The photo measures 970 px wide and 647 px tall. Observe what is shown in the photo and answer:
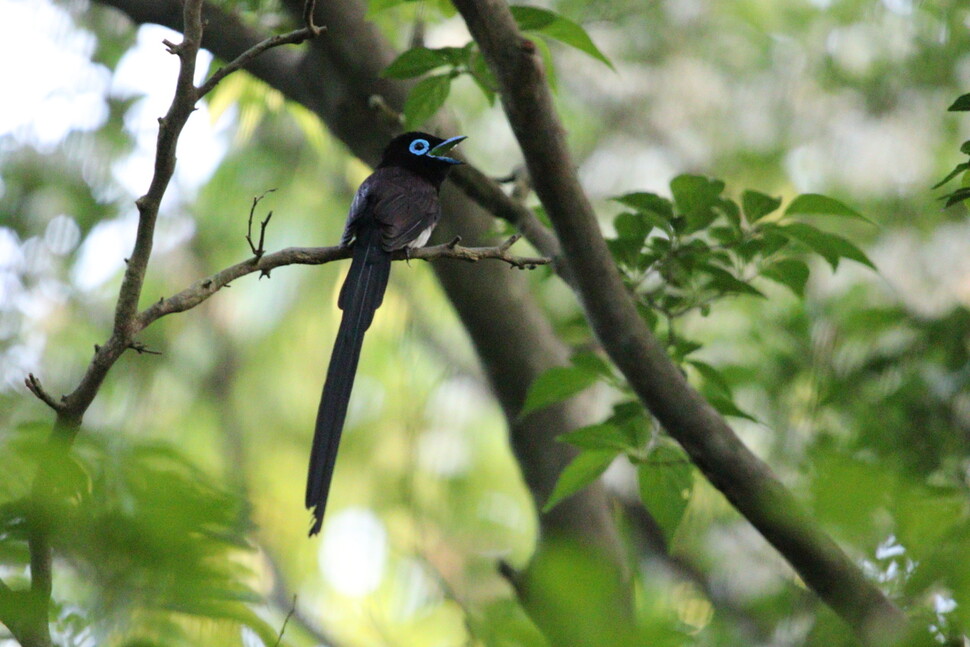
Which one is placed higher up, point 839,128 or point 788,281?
point 839,128

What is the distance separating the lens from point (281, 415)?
832cm

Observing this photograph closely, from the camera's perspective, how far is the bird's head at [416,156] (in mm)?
3648

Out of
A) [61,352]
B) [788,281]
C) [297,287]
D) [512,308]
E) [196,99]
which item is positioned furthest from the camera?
[297,287]

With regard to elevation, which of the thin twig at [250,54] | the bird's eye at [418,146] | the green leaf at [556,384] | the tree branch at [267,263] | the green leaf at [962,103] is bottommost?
the green leaf at [962,103]

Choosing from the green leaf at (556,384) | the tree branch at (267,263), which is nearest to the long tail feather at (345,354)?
the tree branch at (267,263)

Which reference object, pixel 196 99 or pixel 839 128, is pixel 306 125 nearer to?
pixel 196 99

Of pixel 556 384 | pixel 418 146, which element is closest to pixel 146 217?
pixel 556 384

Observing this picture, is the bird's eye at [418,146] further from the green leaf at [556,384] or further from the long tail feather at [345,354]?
the green leaf at [556,384]

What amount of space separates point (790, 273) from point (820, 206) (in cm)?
28

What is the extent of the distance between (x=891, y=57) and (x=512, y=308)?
459cm

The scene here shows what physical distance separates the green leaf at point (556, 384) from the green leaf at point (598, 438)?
9.8 inches

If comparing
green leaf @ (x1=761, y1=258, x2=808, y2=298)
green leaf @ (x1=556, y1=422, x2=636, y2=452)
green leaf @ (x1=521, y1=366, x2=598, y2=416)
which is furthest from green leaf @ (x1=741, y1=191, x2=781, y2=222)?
green leaf @ (x1=556, y1=422, x2=636, y2=452)

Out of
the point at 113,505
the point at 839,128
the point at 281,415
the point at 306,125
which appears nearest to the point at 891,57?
the point at 839,128

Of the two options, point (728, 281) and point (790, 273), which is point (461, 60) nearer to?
point (728, 281)
